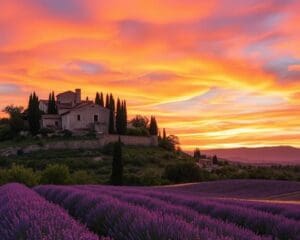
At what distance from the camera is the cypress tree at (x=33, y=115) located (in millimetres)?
91062

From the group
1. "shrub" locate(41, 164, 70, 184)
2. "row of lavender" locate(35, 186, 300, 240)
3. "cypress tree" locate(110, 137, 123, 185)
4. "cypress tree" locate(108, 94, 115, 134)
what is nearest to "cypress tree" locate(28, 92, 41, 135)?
"cypress tree" locate(108, 94, 115, 134)

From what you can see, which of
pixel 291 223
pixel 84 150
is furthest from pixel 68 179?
pixel 84 150

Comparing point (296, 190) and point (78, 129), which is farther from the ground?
point (78, 129)

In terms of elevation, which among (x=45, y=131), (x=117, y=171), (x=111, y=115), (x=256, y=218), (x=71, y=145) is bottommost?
(x=117, y=171)

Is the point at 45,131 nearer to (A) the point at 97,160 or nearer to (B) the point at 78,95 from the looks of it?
(B) the point at 78,95

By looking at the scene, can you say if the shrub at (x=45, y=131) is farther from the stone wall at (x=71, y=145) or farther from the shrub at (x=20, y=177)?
the shrub at (x=20, y=177)

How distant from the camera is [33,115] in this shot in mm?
91062

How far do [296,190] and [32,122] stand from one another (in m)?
70.7

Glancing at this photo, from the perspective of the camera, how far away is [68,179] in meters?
38.4

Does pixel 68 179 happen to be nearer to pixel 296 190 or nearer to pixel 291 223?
pixel 296 190

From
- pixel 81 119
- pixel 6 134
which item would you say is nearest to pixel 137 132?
pixel 81 119

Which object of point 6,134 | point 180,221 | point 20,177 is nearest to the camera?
point 180,221

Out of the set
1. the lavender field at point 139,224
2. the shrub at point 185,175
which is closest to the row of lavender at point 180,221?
the lavender field at point 139,224

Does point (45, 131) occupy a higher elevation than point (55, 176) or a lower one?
higher
